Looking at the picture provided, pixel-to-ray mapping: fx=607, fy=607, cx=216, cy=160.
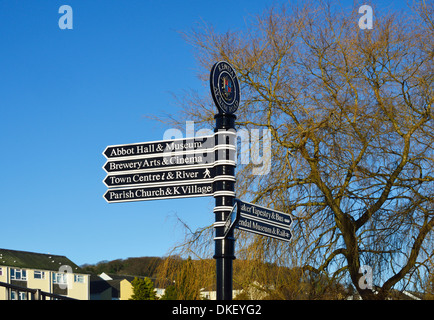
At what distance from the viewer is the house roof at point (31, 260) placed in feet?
184

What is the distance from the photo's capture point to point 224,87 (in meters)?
7.21

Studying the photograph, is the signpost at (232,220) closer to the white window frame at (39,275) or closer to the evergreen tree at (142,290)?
the evergreen tree at (142,290)

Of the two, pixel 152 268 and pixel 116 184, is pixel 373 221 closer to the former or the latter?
pixel 152 268

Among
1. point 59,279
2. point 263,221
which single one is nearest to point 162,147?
point 263,221

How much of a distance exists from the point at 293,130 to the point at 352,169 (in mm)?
1319

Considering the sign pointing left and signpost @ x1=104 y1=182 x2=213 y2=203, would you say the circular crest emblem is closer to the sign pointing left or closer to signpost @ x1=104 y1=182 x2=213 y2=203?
the sign pointing left

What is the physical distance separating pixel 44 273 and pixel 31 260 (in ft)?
6.67

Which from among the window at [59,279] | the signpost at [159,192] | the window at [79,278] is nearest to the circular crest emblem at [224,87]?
the signpost at [159,192]

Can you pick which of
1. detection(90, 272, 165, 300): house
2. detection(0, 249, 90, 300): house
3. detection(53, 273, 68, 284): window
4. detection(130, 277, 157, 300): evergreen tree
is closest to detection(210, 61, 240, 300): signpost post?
detection(130, 277, 157, 300): evergreen tree

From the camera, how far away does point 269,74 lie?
1219 centimetres

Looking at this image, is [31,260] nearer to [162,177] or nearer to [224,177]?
[162,177]

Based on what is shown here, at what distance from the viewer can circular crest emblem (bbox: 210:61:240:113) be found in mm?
7004
